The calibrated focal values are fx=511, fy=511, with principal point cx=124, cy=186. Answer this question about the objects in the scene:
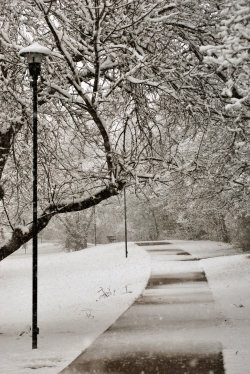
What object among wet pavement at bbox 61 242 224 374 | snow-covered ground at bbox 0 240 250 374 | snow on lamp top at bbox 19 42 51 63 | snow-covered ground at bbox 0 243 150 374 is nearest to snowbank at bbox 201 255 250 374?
snow-covered ground at bbox 0 240 250 374

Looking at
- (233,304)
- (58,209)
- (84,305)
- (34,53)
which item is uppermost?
(34,53)

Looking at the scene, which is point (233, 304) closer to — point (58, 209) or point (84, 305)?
point (84, 305)

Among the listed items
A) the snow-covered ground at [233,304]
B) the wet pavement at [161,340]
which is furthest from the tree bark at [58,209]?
the snow-covered ground at [233,304]

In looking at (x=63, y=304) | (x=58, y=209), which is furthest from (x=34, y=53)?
(x=63, y=304)

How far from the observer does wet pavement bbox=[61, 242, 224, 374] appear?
21.7 ft

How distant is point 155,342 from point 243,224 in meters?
18.5

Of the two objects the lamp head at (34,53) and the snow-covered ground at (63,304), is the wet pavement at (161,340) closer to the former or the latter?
the snow-covered ground at (63,304)

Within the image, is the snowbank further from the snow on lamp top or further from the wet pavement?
the snow on lamp top

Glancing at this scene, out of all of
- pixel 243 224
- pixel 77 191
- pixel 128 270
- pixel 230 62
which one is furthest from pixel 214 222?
pixel 230 62

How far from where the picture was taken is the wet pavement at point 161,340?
6621 mm

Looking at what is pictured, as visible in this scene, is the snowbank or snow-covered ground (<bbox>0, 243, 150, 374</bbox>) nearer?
the snowbank

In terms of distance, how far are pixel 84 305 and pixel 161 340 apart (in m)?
6.68

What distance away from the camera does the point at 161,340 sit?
8273mm

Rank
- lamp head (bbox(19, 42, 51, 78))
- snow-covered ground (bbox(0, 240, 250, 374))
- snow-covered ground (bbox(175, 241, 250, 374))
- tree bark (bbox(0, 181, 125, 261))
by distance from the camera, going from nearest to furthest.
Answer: snow-covered ground (bbox(175, 241, 250, 374)) → snow-covered ground (bbox(0, 240, 250, 374)) → lamp head (bbox(19, 42, 51, 78)) → tree bark (bbox(0, 181, 125, 261))
